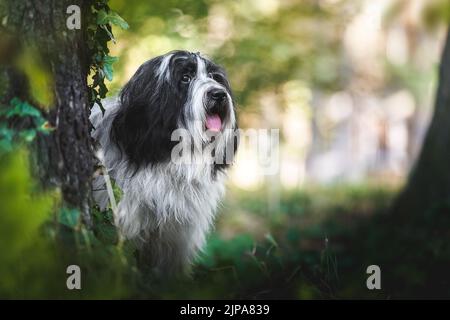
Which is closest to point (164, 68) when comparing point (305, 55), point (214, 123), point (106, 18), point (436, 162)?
point (214, 123)

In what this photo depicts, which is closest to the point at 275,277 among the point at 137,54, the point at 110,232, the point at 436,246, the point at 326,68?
the point at 110,232

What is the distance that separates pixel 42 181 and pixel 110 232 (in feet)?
1.36

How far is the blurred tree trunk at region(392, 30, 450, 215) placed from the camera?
20.2 feet

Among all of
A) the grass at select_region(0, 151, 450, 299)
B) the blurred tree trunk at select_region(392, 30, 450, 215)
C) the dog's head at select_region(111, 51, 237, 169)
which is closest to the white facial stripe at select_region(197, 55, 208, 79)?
the dog's head at select_region(111, 51, 237, 169)

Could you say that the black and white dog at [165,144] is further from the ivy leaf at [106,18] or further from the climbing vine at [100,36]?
the ivy leaf at [106,18]

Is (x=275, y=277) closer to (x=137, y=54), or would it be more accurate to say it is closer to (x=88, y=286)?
(x=88, y=286)

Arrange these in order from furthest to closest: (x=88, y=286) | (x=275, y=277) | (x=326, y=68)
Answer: (x=326, y=68) → (x=275, y=277) → (x=88, y=286)

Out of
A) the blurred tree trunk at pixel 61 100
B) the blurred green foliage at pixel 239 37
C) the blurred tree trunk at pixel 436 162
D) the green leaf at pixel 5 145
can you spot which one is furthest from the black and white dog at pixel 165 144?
the blurred tree trunk at pixel 436 162

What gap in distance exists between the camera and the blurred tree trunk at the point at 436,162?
6.15 m

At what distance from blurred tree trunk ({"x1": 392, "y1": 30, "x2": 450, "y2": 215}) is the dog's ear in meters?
3.28

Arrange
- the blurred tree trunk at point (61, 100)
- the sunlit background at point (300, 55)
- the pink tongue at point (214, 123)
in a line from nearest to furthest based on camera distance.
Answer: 1. the blurred tree trunk at point (61, 100)
2. the pink tongue at point (214, 123)
3. the sunlit background at point (300, 55)

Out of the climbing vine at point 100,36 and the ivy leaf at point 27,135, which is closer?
the ivy leaf at point 27,135
